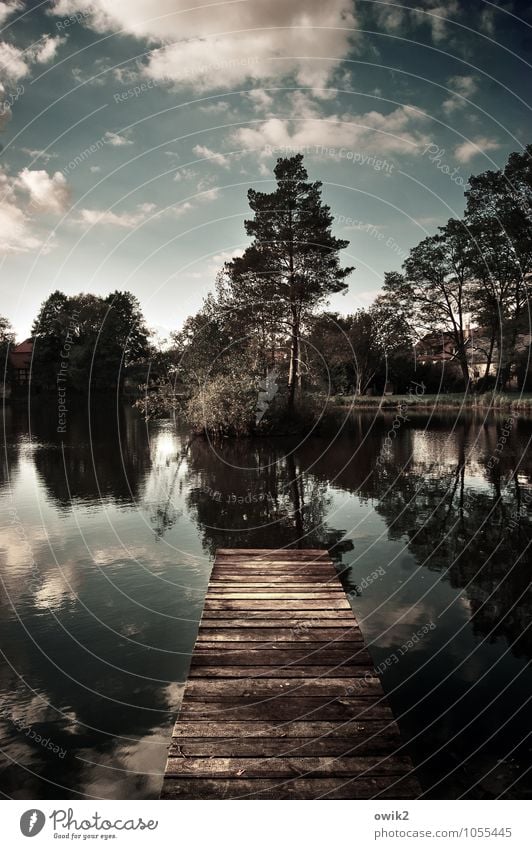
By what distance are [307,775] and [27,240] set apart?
13.8 meters

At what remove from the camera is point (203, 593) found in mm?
9969

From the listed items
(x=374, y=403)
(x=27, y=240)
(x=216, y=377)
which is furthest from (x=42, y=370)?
(x=27, y=240)

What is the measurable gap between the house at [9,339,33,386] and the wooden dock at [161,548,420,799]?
97.9m

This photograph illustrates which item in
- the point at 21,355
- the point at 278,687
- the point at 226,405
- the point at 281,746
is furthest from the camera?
the point at 21,355

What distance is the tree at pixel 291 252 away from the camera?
37625 mm

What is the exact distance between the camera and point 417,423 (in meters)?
46.1

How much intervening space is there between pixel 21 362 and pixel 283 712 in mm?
109861

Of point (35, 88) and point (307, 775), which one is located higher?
point (35, 88)

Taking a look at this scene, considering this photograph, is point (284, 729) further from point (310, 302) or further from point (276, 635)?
point (310, 302)

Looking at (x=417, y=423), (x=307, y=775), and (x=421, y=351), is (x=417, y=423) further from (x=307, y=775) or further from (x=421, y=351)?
(x=307, y=775)

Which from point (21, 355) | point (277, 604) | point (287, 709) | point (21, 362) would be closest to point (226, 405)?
point (277, 604)

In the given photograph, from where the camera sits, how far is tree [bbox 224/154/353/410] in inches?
1481

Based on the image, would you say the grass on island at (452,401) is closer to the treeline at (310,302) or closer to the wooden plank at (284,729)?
the treeline at (310,302)

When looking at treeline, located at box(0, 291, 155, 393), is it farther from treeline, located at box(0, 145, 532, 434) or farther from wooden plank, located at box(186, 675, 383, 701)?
wooden plank, located at box(186, 675, 383, 701)
